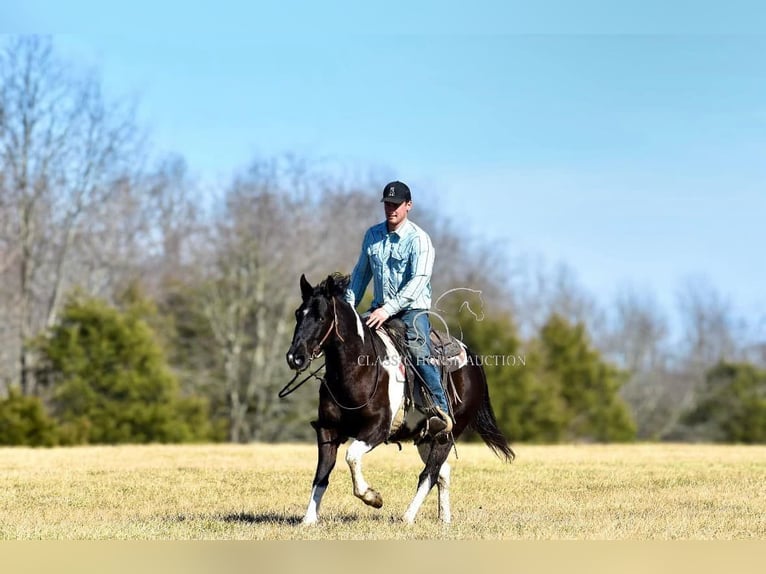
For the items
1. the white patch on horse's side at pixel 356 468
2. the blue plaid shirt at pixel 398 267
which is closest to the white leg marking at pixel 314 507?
the white patch on horse's side at pixel 356 468

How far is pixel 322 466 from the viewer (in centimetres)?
1029

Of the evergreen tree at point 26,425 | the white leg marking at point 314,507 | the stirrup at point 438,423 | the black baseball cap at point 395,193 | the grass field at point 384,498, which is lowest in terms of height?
the evergreen tree at point 26,425

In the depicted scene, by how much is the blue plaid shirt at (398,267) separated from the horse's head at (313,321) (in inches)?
29.4

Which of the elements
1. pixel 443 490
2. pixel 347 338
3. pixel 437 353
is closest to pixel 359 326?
pixel 347 338

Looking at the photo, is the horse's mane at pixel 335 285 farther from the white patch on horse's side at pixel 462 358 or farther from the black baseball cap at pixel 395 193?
the white patch on horse's side at pixel 462 358

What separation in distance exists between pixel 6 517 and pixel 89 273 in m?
34.6

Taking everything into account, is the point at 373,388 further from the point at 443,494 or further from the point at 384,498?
the point at 384,498

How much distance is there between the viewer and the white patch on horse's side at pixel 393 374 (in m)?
10.6

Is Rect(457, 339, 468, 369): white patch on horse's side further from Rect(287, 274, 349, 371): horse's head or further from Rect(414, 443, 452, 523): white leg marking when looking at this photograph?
Rect(287, 274, 349, 371): horse's head

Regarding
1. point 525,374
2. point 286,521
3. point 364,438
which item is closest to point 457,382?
point 364,438

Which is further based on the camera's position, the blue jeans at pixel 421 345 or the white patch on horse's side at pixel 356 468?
the blue jeans at pixel 421 345

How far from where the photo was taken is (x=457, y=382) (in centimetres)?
1150

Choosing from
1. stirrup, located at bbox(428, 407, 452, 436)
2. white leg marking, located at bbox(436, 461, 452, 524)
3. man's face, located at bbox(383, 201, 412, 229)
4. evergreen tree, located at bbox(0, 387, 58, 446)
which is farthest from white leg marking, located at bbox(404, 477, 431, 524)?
evergreen tree, located at bbox(0, 387, 58, 446)

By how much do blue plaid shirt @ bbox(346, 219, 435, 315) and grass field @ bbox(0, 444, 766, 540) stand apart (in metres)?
2.21
